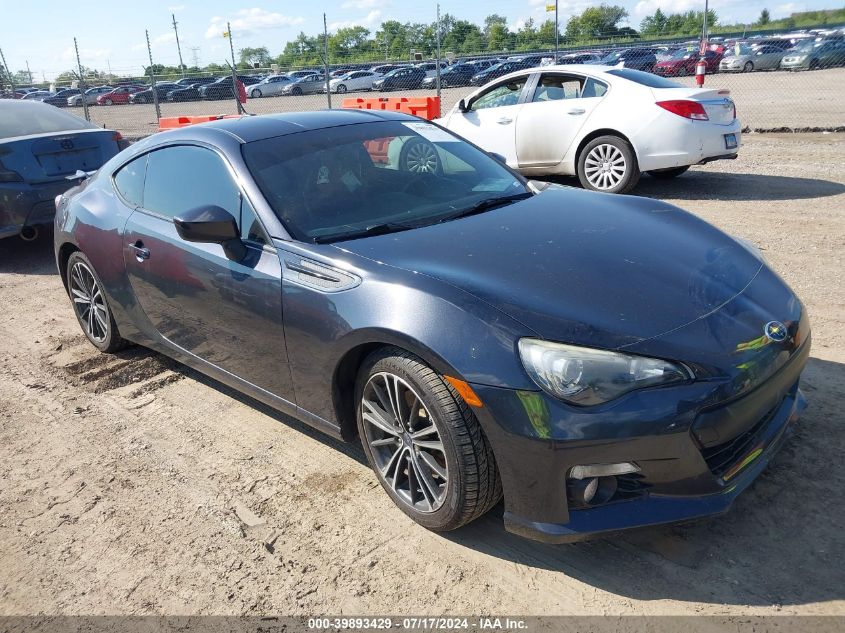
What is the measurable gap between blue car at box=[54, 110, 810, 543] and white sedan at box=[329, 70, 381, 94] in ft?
110

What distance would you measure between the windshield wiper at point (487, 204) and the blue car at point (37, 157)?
533 cm

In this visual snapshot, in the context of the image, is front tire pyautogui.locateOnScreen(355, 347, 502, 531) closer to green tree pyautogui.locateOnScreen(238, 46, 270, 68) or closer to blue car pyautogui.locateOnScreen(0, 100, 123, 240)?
blue car pyautogui.locateOnScreen(0, 100, 123, 240)

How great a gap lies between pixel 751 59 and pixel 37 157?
3266 cm

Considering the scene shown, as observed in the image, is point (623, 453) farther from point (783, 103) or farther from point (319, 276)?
point (783, 103)

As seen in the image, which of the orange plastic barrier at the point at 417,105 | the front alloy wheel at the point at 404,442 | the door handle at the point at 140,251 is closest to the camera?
the front alloy wheel at the point at 404,442

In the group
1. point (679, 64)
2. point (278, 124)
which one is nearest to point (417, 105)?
point (278, 124)

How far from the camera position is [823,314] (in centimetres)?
439

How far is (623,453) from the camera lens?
225cm

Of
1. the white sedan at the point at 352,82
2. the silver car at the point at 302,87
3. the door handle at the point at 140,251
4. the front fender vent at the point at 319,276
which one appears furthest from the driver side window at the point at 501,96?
the silver car at the point at 302,87

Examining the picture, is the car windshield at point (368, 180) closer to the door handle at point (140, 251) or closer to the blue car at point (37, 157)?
the door handle at point (140, 251)

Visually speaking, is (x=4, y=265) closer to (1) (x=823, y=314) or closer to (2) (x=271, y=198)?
(2) (x=271, y=198)

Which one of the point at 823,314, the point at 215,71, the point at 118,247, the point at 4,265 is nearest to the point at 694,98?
the point at 823,314

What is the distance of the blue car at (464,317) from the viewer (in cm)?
229

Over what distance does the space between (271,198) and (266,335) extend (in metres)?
0.63
